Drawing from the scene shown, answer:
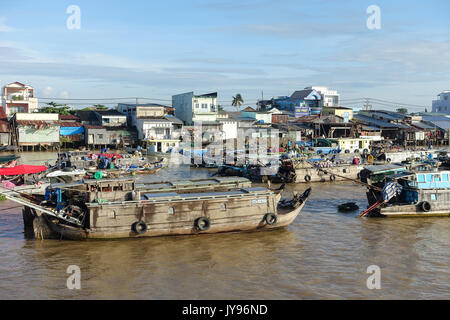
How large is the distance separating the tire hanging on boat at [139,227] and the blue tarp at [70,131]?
4617 centimetres

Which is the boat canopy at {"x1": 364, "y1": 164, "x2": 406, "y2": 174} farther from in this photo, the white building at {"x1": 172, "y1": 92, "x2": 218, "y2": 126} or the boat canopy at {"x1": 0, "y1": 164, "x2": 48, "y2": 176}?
the white building at {"x1": 172, "y1": 92, "x2": 218, "y2": 126}


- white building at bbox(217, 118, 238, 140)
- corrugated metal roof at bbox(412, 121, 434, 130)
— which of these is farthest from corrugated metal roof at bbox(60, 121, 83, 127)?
corrugated metal roof at bbox(412, 121, 434, 130)

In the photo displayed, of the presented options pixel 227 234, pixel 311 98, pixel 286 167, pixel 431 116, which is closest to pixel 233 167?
pixel 286 167

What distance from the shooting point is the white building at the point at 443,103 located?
99125mm

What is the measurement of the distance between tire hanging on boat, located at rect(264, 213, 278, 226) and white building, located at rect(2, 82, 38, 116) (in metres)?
56.1

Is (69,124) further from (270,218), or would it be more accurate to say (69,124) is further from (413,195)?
(413,195)

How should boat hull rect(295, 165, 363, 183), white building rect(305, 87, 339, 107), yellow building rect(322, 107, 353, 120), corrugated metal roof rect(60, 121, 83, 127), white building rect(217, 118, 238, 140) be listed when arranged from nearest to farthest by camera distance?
1. boat hull rect(295, 165, 363, 183)
2. white building rect(217, 118, 238, 140)
3. corrugated metal roof rect(60, 121, 83, 127)
4. yellow building rect(322, 107, 353, 120)
5. white building rect(305, 87, 339, 107)

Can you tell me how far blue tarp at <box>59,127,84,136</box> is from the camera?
5897cm

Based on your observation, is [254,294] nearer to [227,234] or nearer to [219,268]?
[219,268]

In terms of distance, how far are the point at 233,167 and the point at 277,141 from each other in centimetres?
1998

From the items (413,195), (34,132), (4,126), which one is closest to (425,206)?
(413,195)

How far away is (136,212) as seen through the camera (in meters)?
17.3

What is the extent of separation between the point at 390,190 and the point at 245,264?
10519 mm
